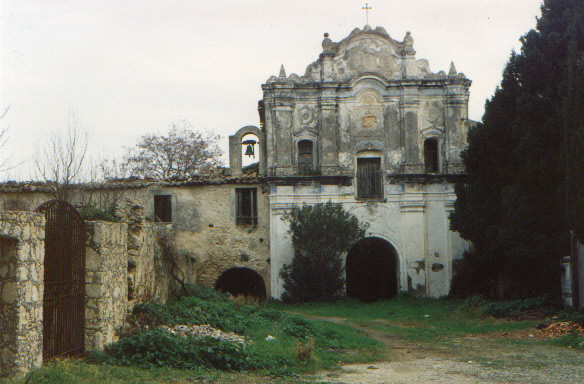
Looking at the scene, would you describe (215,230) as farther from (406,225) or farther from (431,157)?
(431,157)

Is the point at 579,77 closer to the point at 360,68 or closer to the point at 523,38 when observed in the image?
the point at 523,38

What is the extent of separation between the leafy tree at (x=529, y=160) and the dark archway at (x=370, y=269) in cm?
609

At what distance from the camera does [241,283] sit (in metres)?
28.7

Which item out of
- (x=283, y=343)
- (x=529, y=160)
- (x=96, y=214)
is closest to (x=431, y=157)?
(x=529, y=160)

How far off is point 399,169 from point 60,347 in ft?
62.6

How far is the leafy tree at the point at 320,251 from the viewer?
25000 mm

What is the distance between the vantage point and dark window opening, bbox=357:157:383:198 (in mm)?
26625

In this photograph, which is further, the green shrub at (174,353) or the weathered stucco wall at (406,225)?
the weathered stucco wall at (406,225)

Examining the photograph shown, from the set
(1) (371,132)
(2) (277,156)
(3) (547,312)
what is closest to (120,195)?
(2) (277,156)

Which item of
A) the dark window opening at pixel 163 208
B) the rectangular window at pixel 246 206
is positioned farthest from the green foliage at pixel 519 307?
the dark window opening at pixel 163 208

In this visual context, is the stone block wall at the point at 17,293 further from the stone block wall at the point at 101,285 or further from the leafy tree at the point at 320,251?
the leafy tree at the point at 320,251

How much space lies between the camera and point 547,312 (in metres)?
17.8

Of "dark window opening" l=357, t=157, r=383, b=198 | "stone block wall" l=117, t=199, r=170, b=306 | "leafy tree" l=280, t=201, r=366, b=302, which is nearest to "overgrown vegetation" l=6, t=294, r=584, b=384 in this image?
"stone block wall" l=117, t=199, r=170, b=306

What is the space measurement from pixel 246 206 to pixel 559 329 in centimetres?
1451
